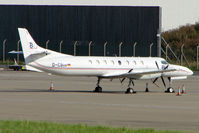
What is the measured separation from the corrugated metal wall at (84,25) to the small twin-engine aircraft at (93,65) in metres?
37.0

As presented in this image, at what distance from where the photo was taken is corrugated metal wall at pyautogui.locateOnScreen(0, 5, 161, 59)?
77250 millimetres

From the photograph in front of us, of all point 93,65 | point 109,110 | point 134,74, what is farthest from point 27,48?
point 109,110

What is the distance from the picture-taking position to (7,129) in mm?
17234

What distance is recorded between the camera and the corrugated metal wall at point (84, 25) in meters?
77.2

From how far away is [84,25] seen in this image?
79.6 metres

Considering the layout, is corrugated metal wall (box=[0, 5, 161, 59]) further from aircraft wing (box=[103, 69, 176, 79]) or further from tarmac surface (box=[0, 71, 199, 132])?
tarmac surface (box=[0, 71, 199, 132])

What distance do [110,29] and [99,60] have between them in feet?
136

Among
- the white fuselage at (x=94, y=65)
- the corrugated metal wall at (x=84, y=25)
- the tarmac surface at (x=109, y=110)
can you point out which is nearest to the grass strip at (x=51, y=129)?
the tarmac surface at (x=109, y=110)

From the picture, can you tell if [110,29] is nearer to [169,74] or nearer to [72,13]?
[72,13]

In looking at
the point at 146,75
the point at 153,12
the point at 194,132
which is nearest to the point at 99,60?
the point at 146,75

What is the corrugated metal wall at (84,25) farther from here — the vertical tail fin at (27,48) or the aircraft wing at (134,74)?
the vertical tail fin at (27,48)

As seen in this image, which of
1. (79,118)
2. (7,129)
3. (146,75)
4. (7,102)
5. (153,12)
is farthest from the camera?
(153,12)

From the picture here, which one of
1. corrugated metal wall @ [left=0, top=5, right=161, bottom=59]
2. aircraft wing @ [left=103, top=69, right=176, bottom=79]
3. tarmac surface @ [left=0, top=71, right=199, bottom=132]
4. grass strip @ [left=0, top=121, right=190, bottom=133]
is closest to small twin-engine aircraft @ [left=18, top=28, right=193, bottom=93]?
aircraft wing @ [left=103, top=69, right=176, bottom=79]

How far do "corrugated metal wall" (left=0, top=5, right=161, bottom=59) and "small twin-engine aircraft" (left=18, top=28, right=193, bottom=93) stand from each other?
37.0m
